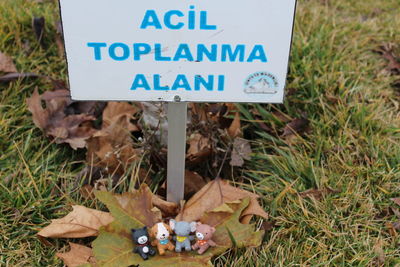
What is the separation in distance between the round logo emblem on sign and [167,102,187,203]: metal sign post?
0.21 metres

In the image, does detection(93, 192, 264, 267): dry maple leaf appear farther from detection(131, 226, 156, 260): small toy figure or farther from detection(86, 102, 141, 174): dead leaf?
detection(86, 102, 141, 174): dead leaf

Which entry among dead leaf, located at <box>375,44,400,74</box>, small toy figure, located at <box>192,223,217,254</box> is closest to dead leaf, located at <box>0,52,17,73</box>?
small toy figure, located at <box>192,223,217,254</box>

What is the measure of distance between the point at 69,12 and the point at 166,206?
73cm

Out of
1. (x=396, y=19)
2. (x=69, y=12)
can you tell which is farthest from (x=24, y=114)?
(x=396, y=19)

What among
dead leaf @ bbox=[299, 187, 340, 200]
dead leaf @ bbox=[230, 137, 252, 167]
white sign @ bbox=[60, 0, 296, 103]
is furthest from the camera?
dead leaf @ bbox=[230, 137, 252, 167]

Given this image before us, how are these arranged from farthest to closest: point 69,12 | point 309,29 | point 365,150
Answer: point 309,29, point 365,150, point 69,12

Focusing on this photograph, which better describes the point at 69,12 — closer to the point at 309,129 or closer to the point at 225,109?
the point at 225,109

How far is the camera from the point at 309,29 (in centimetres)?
245

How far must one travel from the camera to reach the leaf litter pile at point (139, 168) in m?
1.53

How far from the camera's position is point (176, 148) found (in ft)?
5.16

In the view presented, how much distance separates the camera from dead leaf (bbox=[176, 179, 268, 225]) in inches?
64.7

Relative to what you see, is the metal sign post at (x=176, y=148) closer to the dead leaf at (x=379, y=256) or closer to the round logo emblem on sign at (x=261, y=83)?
the round logo emblem on sign at (x=261, y=83)

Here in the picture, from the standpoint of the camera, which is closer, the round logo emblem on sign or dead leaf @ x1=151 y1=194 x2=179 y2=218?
the round logo emblem on sign

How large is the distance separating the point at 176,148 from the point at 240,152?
41 centimetres
